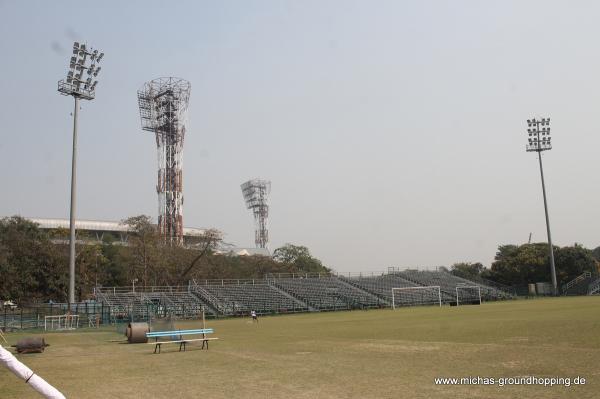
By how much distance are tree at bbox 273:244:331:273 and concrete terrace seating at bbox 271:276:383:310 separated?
1424 inches

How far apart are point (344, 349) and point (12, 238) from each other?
5202cm

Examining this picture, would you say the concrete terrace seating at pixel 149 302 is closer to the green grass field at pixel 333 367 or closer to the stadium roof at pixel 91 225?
the green grass field at pixel 333 367

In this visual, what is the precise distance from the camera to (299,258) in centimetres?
9988

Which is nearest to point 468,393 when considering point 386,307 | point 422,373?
point 422,373

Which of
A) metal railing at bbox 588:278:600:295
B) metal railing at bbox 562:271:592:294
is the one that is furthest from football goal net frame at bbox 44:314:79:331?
metal railing at bbox 562:271:592:294

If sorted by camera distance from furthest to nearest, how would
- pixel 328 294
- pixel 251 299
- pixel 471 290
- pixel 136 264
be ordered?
pixel 136 264, pixel 471 290, pixel 328 294, pixel 251 299

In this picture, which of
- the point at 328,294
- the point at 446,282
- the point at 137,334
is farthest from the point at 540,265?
the point at 137,334

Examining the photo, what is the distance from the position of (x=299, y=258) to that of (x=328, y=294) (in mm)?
42403

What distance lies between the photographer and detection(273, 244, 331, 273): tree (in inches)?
3905

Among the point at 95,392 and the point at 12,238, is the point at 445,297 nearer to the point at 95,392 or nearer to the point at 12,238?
the point at 12,238

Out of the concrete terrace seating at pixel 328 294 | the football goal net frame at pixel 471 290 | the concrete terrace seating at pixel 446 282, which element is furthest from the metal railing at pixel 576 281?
the concrete terrace seating at pixel 328 294

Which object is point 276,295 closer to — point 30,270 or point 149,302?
point 149,302

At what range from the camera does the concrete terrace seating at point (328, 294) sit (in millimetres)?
54750

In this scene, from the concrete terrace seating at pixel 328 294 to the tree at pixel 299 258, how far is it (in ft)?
119
